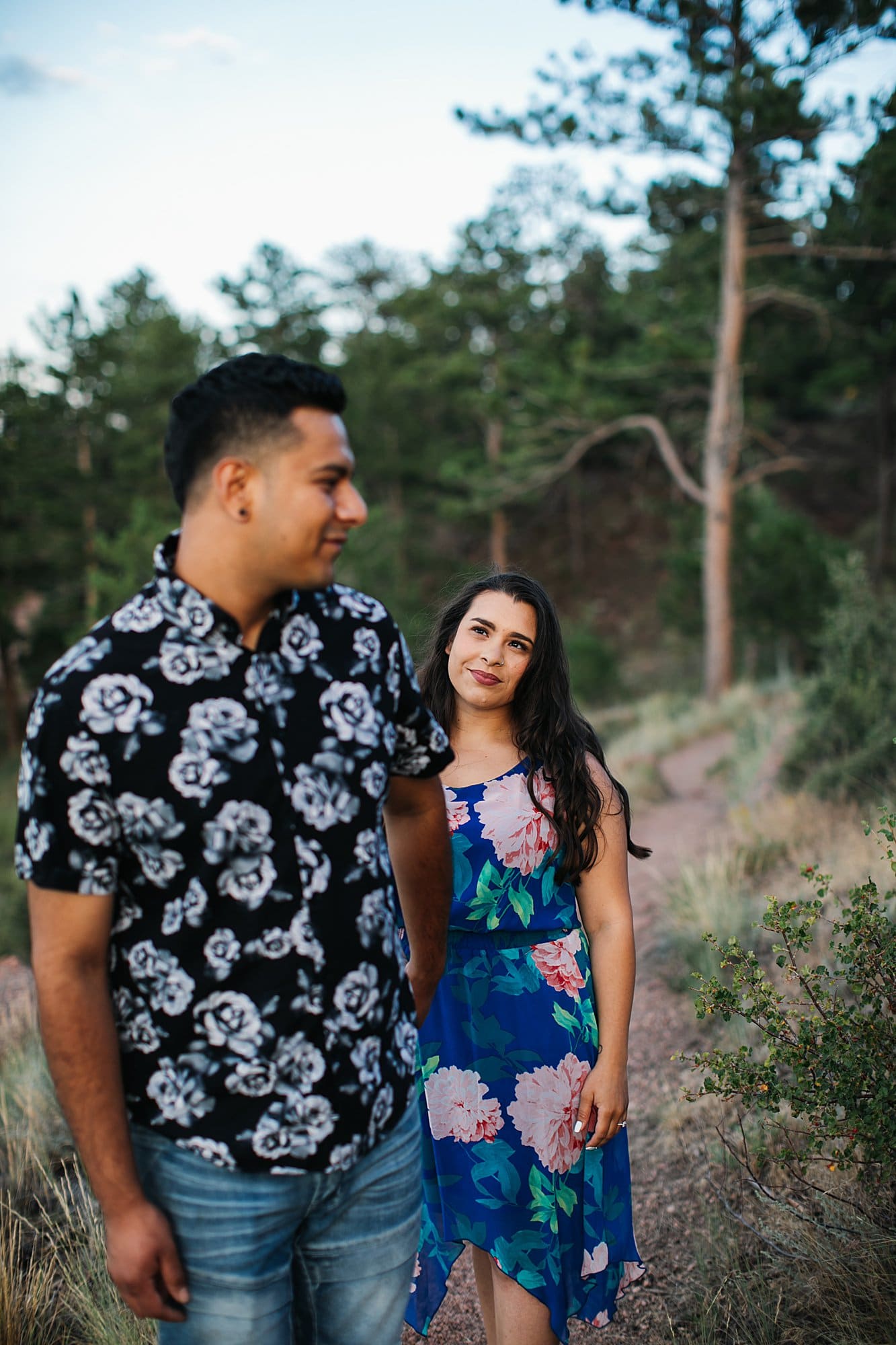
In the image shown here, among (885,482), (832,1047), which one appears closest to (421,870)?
(832,1047)

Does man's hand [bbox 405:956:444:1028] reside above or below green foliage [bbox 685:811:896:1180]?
above

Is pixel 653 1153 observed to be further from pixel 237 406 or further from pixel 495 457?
pixel 495 457

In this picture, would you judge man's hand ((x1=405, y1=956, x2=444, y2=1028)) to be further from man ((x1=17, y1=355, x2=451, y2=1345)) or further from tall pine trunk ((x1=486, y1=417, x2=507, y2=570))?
tall pine trunk ((x1=486, y1=417, x2=507, y2=570))

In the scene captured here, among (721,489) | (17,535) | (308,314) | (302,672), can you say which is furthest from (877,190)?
(17,535)

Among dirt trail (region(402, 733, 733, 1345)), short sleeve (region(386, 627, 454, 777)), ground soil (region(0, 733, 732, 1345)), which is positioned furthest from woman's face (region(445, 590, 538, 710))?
dirt trail (region(402, 733, 733, 1345))

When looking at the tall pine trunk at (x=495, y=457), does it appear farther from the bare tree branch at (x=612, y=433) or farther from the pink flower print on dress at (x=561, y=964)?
the pink flower print on dress at (x=561, y=964)

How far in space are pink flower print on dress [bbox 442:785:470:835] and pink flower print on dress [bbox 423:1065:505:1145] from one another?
1.77 ft

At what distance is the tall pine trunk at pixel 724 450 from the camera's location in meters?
15.0

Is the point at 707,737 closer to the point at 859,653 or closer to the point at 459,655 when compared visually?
the point at 859,653

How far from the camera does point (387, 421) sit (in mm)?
26797

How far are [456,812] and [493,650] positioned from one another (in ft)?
1.31

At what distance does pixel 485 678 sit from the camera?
92.7 inches

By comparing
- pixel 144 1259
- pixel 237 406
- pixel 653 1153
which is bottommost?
pixel 653 1153

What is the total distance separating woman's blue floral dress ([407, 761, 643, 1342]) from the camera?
2.15 metres
